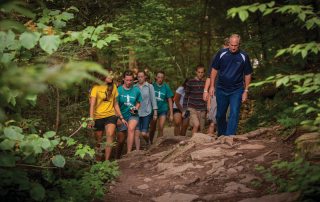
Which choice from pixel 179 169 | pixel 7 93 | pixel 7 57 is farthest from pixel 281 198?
pixel 7 57

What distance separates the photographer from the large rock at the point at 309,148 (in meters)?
3.25

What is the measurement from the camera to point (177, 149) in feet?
19.7

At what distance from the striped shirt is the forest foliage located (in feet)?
6.01

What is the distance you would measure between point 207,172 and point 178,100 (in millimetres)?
4402

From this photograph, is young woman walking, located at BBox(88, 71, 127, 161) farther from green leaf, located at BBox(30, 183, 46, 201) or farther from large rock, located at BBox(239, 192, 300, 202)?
large rock, located at BBox(239, 192, 300, 202)

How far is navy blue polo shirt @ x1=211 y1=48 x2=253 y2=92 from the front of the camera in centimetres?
553

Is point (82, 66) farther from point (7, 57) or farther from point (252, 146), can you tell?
point (252, 146)

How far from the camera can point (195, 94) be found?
25.8 feet

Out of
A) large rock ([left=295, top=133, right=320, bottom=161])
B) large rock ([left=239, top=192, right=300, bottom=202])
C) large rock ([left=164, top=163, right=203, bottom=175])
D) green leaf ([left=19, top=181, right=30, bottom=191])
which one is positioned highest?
large rock ([left=295, top=133, right=320, bottom=161])

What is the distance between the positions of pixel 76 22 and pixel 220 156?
→ 17.7 ft

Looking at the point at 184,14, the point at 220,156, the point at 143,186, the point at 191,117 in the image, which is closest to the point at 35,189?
the point at 143,186

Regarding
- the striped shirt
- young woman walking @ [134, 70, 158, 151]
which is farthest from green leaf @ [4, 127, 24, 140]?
the striped shirt

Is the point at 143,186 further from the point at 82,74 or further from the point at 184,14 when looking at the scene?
the point at 184,14

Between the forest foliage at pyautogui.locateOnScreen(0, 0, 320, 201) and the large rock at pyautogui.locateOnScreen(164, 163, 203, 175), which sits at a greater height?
the forest foliage at pyautogui.locateOnScreen(0, 0, 320, 201)
